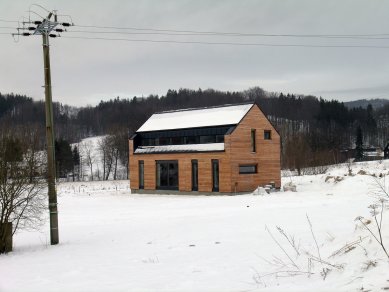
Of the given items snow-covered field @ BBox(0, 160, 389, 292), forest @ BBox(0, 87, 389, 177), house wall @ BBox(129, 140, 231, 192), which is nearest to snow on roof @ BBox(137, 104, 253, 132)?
house wall @ BBox(129, 140, 231, 192)

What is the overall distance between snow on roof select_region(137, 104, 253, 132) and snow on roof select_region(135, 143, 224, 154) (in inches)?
63.1

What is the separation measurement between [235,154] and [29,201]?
20831 millimetres

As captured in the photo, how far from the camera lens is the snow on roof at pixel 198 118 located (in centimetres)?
3334

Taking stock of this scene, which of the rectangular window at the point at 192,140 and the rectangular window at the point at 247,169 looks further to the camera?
the rectangular window at the point at 192,140

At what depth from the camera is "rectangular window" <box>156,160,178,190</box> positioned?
35.0m

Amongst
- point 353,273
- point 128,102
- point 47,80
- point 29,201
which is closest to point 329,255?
point 353,273

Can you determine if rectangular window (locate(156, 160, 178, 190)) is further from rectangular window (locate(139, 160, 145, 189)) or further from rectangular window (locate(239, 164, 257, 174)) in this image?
rectangular window (locate(239, 164, 257, 174))

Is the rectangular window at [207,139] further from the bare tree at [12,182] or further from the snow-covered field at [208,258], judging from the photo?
the bare tree at [12,182]

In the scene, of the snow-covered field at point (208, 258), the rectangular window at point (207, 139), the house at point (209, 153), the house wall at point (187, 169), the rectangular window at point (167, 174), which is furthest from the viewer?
the rectangular window at point (167, 174)

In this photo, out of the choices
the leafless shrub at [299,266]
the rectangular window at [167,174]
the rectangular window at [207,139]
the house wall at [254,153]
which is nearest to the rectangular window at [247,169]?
the house wall at [254,153]

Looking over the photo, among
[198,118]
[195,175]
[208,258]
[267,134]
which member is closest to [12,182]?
[208,258]

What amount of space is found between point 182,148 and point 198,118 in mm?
3014

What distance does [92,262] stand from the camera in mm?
9750

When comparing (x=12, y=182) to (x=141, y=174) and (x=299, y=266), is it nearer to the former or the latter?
(x=299, y=266)
